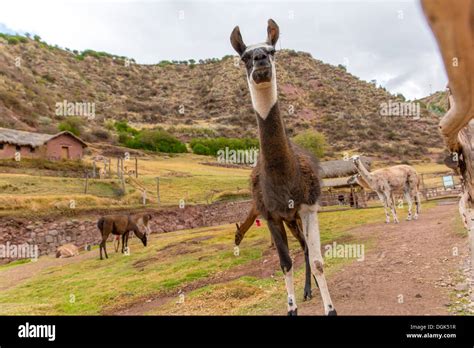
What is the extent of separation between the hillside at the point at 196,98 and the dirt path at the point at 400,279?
61.5 metres

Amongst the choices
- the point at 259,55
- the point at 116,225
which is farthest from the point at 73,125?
the point at 259,55

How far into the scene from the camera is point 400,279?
22.9ft

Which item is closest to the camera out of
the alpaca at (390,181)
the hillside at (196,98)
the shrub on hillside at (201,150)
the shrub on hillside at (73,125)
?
the alpaca at (390,181)

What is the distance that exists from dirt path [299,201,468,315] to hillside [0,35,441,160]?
61459mm

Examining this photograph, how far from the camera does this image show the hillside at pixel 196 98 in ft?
261

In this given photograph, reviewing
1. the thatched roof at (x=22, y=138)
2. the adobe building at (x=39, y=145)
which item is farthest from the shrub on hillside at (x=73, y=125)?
the thatched roof at (x=22, y=138)

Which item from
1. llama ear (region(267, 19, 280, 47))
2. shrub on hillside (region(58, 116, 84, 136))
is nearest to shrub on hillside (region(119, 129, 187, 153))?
shrub on hillside (region(58, 116, 84, 136))

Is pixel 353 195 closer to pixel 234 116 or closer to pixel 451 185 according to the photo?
pixel 451 185

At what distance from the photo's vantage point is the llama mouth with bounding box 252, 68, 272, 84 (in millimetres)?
4875

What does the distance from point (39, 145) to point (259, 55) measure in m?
44.2

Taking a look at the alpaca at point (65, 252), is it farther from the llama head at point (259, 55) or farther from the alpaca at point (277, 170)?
the llama head at point (259, 55)

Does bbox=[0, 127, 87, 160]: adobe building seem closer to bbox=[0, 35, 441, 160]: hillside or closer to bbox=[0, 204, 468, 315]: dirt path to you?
bbox=[0, 35, 441, 160]: hillside

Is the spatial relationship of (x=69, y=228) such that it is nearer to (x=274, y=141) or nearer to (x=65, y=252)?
(x=65, y=252)
